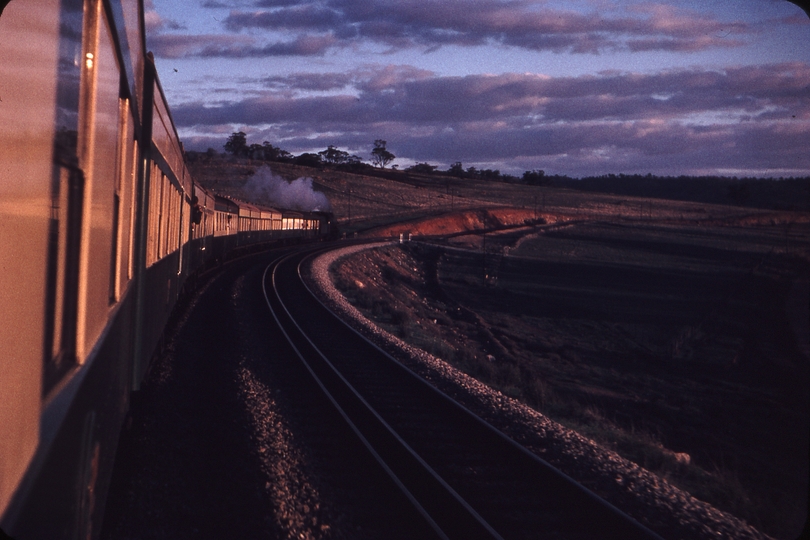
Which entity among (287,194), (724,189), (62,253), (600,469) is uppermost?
(724,189)

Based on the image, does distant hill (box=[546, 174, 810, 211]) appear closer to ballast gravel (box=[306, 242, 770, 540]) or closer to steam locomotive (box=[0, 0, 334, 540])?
ballast gravel (box=[306, 242, 770, 540])

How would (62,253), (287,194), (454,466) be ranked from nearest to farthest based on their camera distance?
1. (62,253)
2. (454,466)
3. (287,194)

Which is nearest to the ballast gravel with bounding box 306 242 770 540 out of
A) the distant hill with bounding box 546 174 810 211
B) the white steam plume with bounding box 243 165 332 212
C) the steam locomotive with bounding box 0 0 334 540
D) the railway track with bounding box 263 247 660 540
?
the railway track with bounding box 263 247 660 540

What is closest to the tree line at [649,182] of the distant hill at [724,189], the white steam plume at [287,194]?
the distant hill at [724,189]

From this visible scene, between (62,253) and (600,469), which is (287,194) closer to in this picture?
(600,469)

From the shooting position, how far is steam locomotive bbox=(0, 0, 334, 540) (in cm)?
172

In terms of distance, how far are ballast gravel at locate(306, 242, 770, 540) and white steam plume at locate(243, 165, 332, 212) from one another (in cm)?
6975

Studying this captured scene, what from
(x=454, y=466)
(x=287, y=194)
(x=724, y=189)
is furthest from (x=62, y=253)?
(x=724, y=189)

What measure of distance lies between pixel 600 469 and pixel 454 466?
161 centimetres

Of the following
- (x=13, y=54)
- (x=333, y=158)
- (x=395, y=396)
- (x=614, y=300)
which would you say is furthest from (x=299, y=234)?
(x=333, y=158)

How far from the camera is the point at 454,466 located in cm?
707

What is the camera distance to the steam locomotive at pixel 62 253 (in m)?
1.72

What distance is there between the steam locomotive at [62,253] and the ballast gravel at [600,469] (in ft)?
14.9

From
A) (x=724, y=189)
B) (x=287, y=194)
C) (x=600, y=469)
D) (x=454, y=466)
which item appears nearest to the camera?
(x=454, y=466)
